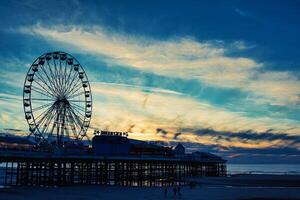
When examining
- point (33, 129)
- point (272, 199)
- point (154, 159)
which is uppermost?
point (33, 129)

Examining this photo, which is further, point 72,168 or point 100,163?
point 100,163

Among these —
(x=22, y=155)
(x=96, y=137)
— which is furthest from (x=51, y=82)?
(x=96, y=137)

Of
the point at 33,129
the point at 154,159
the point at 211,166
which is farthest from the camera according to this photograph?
the point at 211,166

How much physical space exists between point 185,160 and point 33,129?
33002 mm

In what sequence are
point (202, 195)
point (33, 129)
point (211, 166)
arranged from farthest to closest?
point (211, 166) → point (33, 129) → point (202, 195)

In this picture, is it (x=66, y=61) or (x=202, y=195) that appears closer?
(x=202, y=195)

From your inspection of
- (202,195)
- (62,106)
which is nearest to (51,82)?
(62,106)

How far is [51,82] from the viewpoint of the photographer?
50.9m

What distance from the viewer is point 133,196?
127ft

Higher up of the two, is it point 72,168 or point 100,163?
point 100,163

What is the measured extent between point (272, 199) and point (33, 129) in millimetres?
30407

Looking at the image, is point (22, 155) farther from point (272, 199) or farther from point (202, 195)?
point (272, 199)

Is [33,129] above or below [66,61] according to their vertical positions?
below

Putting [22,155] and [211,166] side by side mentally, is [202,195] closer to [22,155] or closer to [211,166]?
[22,155]
